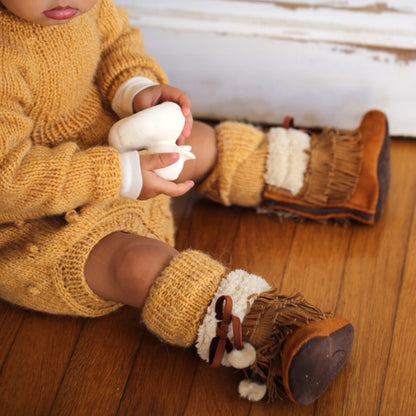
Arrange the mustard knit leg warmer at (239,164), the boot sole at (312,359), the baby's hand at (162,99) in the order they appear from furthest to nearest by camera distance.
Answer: the mustard knit leg warmer at (239,164) < the baby's hand at (162,99) < the boot sole at (312,359)

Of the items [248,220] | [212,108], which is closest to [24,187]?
[248,220]

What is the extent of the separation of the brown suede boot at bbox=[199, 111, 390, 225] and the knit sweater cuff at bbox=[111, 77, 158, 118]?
0.54 feet

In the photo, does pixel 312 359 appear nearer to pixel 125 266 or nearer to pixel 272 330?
pixel 272 330

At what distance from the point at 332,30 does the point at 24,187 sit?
613mm

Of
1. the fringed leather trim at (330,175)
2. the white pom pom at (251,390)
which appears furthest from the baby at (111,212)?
the fringed leather trim at (330,175)

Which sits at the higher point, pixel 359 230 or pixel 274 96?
pixel 274 96

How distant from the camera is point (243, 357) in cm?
84

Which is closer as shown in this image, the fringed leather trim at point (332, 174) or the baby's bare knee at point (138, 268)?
the baby's bare knee at point (138, 268)

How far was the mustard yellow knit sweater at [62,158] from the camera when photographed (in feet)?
2.66

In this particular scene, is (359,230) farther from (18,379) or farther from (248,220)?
(18,379)

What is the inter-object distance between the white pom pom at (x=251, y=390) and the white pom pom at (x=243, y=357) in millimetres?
40

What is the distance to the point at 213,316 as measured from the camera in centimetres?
85

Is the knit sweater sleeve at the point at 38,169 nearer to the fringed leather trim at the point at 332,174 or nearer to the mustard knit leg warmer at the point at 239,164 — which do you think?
the mustard knit leg warmer at the point at 239,164

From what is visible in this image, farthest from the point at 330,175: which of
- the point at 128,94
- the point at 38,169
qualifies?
the point at 38,169
